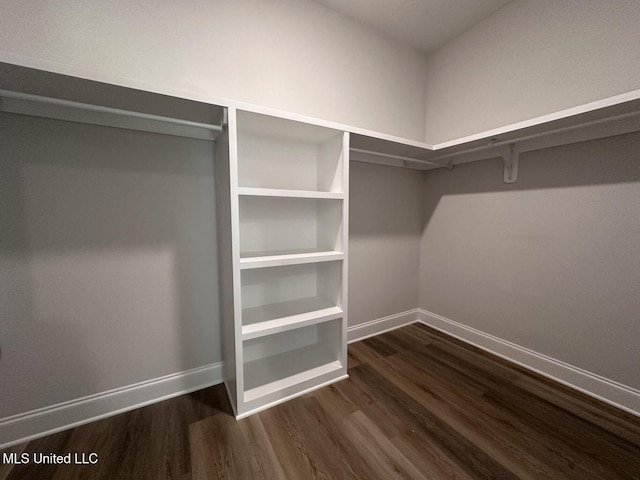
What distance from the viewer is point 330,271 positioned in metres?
1.79

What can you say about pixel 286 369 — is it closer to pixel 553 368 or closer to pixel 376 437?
pixel 376 437

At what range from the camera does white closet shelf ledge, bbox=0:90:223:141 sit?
1103 millimetres

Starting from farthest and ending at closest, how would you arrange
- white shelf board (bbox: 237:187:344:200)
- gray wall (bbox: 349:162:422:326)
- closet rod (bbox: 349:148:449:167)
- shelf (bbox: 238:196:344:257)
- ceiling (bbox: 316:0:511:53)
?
gray wall (bbox: 349:162:422:326), closet rod (bbox: 349:148:449:167), ceiling (bbox: 316:0:511:53), shelf (bbox: 238:196:344:257), white shelf board (bbox: 237:187:344:200)

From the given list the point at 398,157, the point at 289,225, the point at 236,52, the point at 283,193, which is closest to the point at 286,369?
the point at 289,225

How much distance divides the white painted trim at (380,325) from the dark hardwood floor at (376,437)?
0.54 meters

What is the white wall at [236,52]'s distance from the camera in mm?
1146

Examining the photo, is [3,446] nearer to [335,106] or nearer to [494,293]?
[335,106]

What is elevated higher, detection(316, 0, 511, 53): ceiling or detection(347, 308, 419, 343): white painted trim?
detection(316, 0, 511, 53): ceiling

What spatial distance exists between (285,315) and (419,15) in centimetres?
245

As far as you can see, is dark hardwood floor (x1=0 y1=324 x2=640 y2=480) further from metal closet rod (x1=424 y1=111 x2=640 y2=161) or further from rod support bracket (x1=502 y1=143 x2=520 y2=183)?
metal closet rod (x1=424 y1=111 x2=640 y2=161)

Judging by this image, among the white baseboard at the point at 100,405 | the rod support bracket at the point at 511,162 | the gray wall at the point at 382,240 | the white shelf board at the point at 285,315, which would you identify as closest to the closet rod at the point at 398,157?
the gray wall at the point at 382,240

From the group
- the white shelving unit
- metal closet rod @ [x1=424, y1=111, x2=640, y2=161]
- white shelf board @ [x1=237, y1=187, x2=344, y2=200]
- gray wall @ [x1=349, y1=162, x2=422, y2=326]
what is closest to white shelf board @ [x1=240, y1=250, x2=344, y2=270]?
the white shelving unit

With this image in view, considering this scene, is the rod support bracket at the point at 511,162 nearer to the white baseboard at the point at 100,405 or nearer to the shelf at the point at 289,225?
the shelf at the point at 289,225

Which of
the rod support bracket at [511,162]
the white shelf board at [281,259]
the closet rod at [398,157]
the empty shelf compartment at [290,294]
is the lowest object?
the empty shelf compartment at [290,294]
